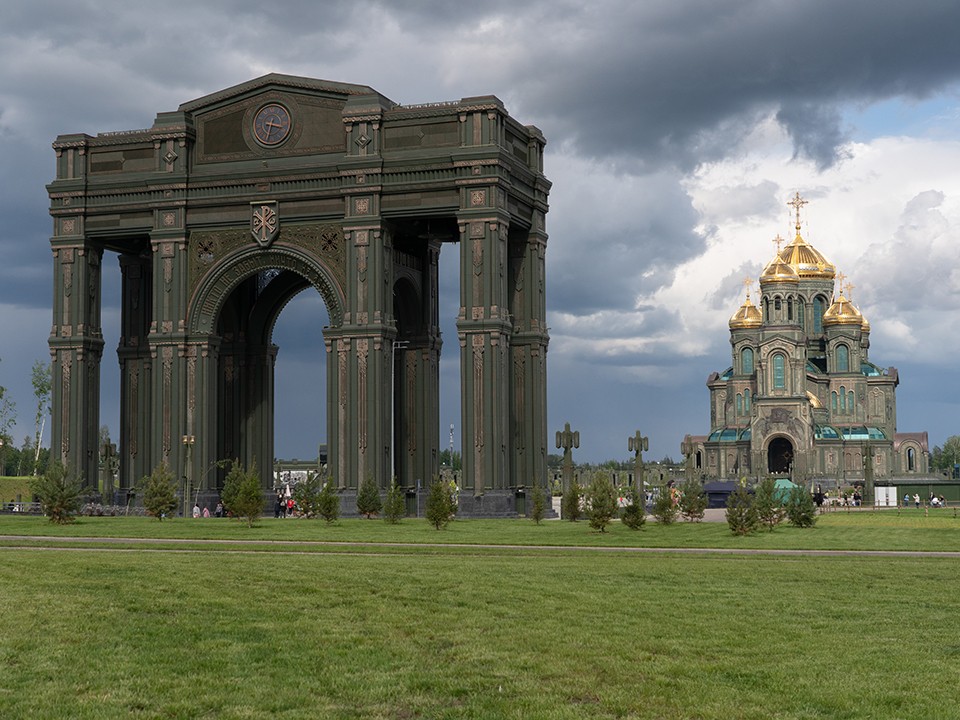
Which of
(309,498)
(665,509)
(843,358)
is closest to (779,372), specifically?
(843,358)

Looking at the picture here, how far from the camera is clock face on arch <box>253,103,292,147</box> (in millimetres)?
67562

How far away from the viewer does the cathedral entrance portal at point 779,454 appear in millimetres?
150125

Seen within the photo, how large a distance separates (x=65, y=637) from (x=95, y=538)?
2334 cm

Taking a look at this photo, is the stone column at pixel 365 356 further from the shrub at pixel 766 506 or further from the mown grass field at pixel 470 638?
the mown grass field at pixel 470 638

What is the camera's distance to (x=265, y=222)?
67.4m

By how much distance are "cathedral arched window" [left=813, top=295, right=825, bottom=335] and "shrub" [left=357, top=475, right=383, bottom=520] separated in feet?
399

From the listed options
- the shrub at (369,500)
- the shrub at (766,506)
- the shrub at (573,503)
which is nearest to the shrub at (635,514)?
the shrub at (766,506)

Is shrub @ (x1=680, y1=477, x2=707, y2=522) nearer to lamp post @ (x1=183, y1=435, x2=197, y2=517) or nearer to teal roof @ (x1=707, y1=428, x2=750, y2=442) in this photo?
lamp post @ (x1=183, y1=435, x2=197, y2=517)

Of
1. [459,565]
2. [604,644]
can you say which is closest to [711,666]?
[604,644]

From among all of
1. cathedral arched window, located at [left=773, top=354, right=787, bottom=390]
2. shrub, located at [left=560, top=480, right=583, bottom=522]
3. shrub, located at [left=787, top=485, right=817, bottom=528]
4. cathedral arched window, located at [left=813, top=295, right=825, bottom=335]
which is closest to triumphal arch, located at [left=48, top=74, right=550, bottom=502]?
shrub, located at [left=560, top=480, right=583, bottom=522]

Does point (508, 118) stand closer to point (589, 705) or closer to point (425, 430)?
point (425, 430)

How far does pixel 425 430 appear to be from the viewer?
7125 centimetres

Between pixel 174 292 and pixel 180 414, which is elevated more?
pixel 174 292

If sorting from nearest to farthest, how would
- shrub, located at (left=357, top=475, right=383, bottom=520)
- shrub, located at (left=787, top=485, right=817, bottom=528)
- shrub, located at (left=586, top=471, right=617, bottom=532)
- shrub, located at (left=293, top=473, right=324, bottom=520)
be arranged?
shrub, located at (left=586, top=471, right=617, bottom=532)
shrub, located at (left=787, top=485, right=817, bottom=528)
shrub, located at (left=293, top=473, right=324, bottom=520)
shrub, located at (left=357, top=475, right=383, bottom=520)
